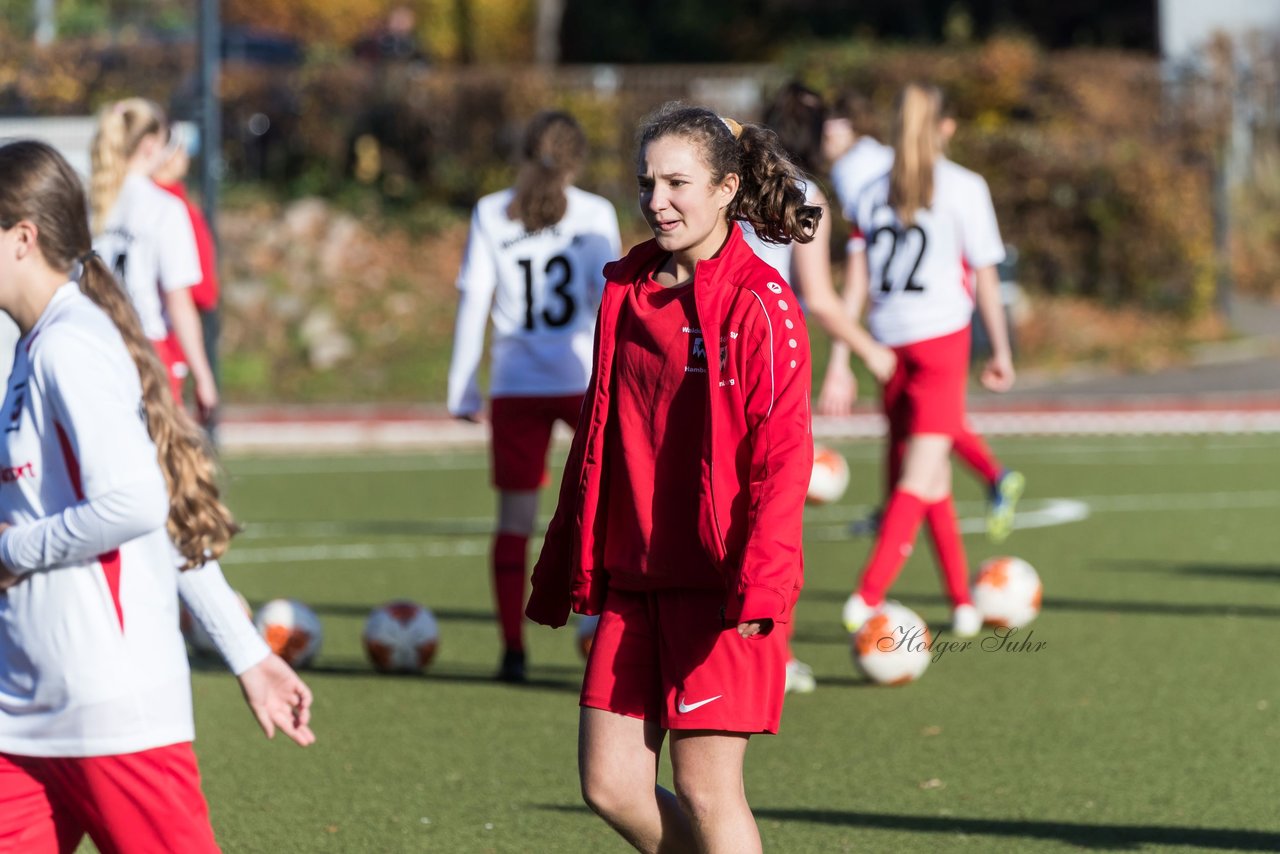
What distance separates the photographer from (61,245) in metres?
3.72

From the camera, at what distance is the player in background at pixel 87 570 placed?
3473 mm

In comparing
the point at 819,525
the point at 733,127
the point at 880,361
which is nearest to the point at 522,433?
the point at 880,361

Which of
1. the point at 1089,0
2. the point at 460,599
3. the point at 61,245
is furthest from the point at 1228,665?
the point at 1089,0

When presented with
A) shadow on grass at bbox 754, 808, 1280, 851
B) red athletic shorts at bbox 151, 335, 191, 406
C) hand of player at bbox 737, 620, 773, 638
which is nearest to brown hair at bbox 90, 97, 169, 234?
red athletic shorts at bbox 151, 335, 191, 406

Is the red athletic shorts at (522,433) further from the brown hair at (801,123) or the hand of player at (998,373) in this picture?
the hand of player at (998,373)

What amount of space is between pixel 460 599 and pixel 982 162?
15.7 m

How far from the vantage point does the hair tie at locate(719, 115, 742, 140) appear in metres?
4.20

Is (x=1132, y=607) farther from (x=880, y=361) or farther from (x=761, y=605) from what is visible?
(x=761, y=605)

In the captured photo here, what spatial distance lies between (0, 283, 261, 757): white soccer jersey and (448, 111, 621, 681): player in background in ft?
12.7

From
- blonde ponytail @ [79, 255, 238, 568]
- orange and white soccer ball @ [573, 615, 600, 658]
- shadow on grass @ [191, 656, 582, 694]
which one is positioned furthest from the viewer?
shadow on grass @ [191, 656, 582, 694]

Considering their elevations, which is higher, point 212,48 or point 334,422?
point 212,48

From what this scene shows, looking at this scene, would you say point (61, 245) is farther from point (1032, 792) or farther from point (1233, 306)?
point (1233, 306)

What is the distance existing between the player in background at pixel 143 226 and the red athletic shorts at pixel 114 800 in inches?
172

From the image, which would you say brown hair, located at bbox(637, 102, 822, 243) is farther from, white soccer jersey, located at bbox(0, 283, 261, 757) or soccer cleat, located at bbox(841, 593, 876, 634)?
soccer cleat, located at bbox(841, 593, 876, 634)
